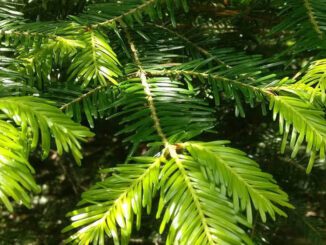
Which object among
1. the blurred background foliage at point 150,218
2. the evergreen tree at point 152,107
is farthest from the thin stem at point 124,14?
the blurred background foliage at point 150,218

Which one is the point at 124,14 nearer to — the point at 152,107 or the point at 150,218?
the point at 152,107

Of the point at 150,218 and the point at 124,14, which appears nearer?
the point at 124,14

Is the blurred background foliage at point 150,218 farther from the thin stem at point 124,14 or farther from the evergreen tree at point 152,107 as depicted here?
the thin stem at point 124,14

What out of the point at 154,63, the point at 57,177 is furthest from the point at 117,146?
the point at 154,63

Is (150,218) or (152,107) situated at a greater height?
(152,107)

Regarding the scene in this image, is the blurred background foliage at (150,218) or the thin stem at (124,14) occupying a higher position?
the thin stem at (124,14)

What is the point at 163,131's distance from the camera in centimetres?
68

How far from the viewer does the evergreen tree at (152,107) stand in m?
0.56

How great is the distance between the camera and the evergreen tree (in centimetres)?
56

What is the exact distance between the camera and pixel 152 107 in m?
0.71

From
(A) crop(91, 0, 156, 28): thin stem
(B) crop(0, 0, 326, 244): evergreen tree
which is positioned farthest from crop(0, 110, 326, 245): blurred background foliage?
(A) crop(91, 0, 156, 28): thin stem

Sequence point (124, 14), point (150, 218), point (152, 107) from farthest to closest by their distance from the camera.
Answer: point (150, 218)
point (124, 14)
point (152, 107)

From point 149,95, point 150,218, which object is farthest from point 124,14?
point 150,218

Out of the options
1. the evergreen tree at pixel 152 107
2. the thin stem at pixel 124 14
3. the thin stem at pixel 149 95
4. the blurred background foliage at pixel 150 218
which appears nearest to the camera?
the evergreen tree at pixel 152 107
